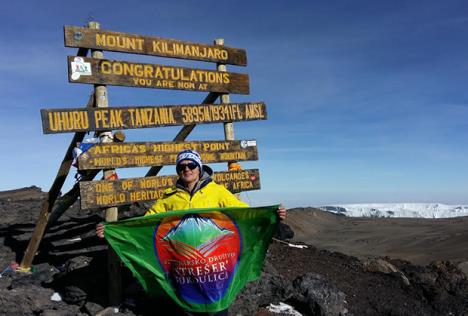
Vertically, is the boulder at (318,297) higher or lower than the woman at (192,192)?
lower

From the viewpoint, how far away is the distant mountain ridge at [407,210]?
55.6 meters

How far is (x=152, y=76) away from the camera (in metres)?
8.82

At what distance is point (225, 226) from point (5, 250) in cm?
782

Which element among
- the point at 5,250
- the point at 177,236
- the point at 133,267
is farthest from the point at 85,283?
the point at 5,250

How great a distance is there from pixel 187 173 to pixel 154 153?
→ 3.37m

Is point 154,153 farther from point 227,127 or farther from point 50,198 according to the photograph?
point 50,198

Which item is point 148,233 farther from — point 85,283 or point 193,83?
point 193,83

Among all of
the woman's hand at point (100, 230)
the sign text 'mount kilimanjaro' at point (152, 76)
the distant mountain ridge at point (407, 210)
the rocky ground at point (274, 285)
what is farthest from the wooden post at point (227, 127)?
the distant mountain ridge at point (407, 210)

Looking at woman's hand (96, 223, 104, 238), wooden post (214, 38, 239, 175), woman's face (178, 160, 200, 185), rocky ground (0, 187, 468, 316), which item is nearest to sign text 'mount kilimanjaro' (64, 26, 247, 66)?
wooden post (214, 38, 239, 175)

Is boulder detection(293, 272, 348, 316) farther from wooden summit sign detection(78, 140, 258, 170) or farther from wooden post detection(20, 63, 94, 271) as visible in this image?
wooden post detection(20, 63, 94, 271)

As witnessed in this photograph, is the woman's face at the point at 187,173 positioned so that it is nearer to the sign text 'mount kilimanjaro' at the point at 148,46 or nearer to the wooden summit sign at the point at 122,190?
the wooden summit sign at the point at 122,190

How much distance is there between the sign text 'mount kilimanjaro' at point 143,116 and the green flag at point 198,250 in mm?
2436

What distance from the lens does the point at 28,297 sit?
7441 millimetres

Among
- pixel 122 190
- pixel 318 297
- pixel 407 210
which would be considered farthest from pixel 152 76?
pixel 407 210
